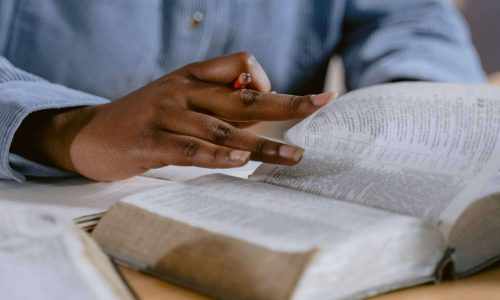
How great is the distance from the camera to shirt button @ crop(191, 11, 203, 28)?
925 millimetres

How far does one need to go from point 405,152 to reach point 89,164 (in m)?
0.28

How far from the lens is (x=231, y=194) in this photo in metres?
0.42

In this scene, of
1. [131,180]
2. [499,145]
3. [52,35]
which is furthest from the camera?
[52,35]

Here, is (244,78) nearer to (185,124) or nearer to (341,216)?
(185,124)

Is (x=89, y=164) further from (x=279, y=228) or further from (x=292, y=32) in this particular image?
(x=292, y=32)

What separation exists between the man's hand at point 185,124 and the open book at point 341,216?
3cm

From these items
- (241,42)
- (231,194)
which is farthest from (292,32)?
(231,194)

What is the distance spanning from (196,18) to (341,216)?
2.05ft

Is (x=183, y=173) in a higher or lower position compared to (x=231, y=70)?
lower

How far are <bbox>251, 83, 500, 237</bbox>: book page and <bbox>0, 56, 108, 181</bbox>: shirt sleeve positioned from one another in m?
0.22

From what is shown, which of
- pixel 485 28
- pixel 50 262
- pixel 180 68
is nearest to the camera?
pixel 50 262

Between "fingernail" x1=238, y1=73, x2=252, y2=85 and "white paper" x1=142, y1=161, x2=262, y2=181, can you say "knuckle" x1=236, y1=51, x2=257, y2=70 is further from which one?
"white paper" x1=142, y1=161, x2=262, y2=181

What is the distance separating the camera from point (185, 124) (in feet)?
1.70

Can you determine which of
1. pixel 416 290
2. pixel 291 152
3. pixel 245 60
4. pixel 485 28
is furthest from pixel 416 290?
pixel 485 28
